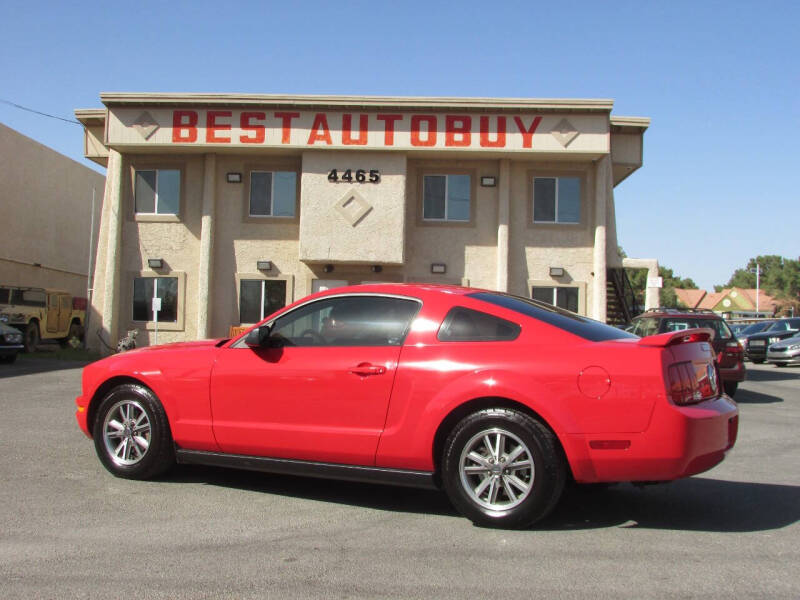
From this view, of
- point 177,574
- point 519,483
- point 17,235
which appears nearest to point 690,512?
point 519,483

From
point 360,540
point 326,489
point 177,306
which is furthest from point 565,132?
point 360,540

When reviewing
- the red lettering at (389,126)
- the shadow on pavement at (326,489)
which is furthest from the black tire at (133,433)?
the red lettering at (389,126)

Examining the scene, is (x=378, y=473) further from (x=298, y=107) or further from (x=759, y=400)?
(x=298, y=107)

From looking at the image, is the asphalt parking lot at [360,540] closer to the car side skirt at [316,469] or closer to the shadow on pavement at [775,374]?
the car side skirt at [316,469]

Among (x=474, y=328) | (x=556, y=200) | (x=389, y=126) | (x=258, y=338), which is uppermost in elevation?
(x=389, y=126)

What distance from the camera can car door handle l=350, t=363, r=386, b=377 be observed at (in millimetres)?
4941

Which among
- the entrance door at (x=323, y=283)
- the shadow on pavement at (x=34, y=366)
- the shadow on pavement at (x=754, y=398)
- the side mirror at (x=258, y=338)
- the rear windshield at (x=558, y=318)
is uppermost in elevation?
the entrance door at (x=323, y=283)

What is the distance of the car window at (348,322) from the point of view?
5.15 meters

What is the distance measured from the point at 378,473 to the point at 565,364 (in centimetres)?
141

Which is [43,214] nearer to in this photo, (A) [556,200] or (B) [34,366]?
(B) [34,366]

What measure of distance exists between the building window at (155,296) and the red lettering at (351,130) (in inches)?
248

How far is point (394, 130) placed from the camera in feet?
66.0

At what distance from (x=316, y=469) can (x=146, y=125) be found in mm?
17705

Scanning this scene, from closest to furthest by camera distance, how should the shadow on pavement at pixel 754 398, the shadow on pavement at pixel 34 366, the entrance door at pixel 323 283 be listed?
the shadow on pavement at pixel 754 398 → the shadow on pavement at pixel 34 366 → the entrance door at pixel 323 283
